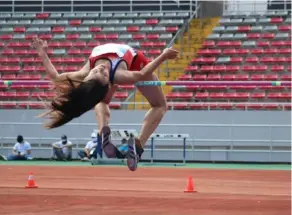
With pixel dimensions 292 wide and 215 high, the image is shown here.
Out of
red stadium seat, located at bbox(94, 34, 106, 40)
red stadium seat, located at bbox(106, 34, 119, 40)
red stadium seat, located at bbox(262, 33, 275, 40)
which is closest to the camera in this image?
red stadium seat, located at bbox(262, 33, 275, 40)

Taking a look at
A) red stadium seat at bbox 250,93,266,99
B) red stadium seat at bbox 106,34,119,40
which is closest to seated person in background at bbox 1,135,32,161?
red stadium seat at bbox 106,34,119,40

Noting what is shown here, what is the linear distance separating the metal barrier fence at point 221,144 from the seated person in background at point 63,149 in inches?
15.4

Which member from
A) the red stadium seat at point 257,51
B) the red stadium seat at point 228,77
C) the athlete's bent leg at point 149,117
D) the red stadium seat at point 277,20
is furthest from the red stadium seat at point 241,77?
the athlete's bent leg at point 149,117

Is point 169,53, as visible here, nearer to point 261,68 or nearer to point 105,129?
point 105,129

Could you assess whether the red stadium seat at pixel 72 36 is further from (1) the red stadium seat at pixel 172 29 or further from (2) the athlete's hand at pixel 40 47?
(2) the athlete's hand at pixel 40 47

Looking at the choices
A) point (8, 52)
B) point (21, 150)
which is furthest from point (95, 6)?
point (21, 150)

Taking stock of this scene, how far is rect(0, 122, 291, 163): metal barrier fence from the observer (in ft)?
75.3

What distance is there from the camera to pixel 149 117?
9.75m

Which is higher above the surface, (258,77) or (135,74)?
(135,74)

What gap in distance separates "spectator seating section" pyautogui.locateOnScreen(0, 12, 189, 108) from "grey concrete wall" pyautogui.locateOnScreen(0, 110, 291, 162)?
55.5 inches

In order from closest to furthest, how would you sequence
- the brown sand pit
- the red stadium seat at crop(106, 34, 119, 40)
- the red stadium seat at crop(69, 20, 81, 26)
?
the brown sand pit, the red stadium seat at crop(106, 34, 119, 40), the red stadium seat at crop(69, 20, 81, 26)

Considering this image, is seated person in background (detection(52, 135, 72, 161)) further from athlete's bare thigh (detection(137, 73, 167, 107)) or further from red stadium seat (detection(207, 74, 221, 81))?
athlete's bare thigh (detection(137, 73, 167, 107))

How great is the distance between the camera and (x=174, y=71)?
87.0 ft

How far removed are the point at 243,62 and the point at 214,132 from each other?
3423mm
